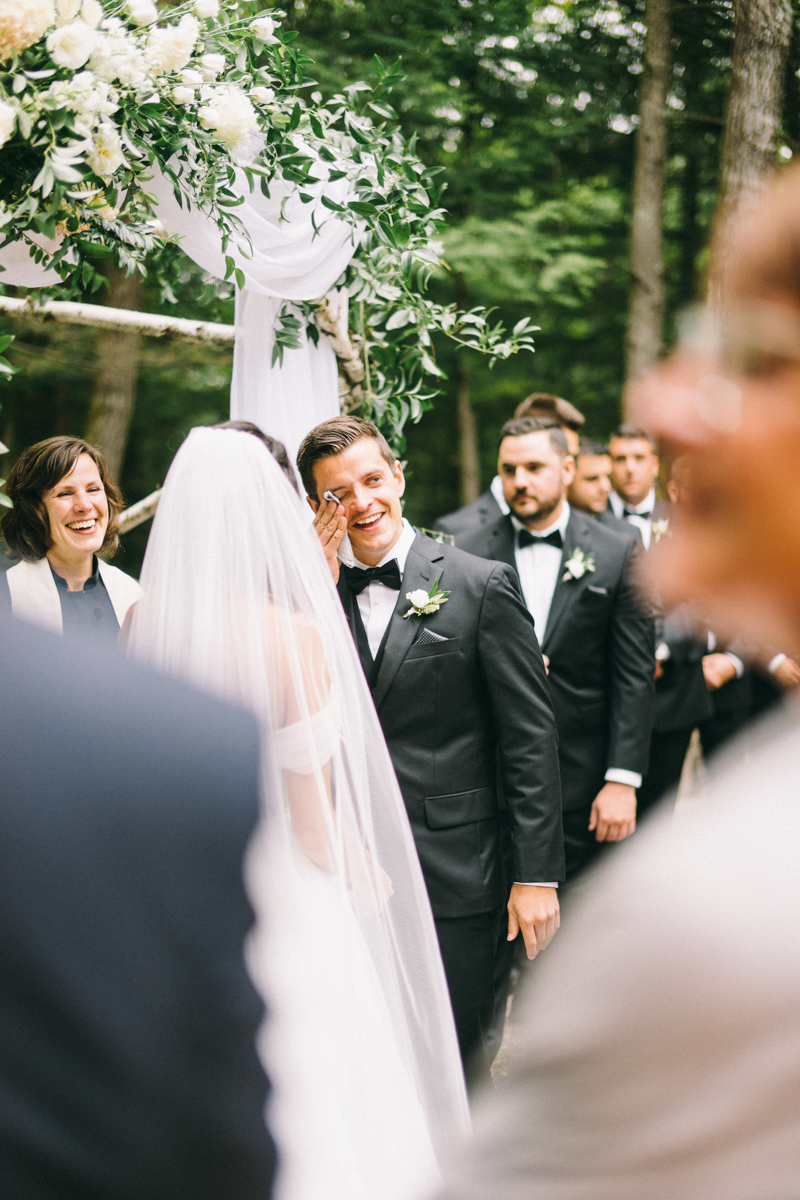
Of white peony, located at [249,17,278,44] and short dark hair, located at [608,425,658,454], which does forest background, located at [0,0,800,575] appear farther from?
white peony, located at [249,17,278,44]

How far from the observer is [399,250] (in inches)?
133

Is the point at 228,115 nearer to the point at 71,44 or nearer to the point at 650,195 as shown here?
the point at 71,44

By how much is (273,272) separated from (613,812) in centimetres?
258

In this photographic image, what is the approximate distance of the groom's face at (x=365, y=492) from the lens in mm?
2891

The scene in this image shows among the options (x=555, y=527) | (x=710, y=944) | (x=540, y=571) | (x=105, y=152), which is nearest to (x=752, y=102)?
(x=555, y=527)

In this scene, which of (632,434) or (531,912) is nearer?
(531,912)

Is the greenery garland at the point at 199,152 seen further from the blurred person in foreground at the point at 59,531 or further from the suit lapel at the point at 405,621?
the suit lapel at the point at 405,621

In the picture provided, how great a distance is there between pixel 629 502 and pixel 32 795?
5.40 metres

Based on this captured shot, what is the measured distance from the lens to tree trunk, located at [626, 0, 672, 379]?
8930 mm

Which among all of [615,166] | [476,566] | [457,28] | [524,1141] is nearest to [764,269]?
[524,1141]

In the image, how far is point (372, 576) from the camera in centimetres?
293

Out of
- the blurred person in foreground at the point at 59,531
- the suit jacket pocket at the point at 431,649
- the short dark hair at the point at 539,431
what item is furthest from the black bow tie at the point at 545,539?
the blurred person in foreground at the point at 59,531

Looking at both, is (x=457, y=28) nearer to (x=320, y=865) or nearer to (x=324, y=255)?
(x=324, y=255)

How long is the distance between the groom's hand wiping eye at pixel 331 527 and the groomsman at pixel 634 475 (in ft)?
9.93
